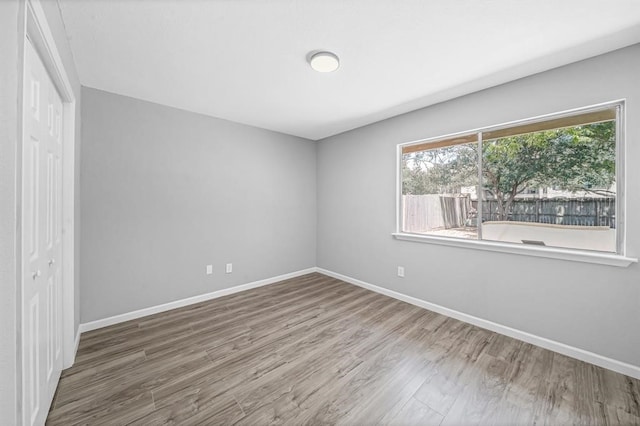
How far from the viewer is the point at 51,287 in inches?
66.8

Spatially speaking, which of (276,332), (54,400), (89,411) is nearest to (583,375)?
(276,332)

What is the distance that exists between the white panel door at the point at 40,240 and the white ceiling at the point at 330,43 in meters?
0.63

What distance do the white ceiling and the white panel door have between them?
629 mm

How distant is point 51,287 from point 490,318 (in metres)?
3.79

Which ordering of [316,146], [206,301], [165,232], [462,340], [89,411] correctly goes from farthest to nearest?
[316,146] < [206,301] < [165,232] < [462,340] < [89,411]

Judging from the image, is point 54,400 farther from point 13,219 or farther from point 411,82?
point 411,82

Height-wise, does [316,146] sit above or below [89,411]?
above

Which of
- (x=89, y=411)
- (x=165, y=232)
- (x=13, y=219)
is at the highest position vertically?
(x=13, y=219)

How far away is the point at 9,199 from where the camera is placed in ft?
2.96

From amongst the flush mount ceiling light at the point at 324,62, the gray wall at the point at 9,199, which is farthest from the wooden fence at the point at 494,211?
the gray wall at the point at 9,199

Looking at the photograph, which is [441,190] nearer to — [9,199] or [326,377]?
[326,377]

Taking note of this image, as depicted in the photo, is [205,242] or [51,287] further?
[205,242]

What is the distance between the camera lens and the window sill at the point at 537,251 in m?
1.98

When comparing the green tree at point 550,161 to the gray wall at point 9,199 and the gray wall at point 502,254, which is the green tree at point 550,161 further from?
the gray wall at point 9,199
